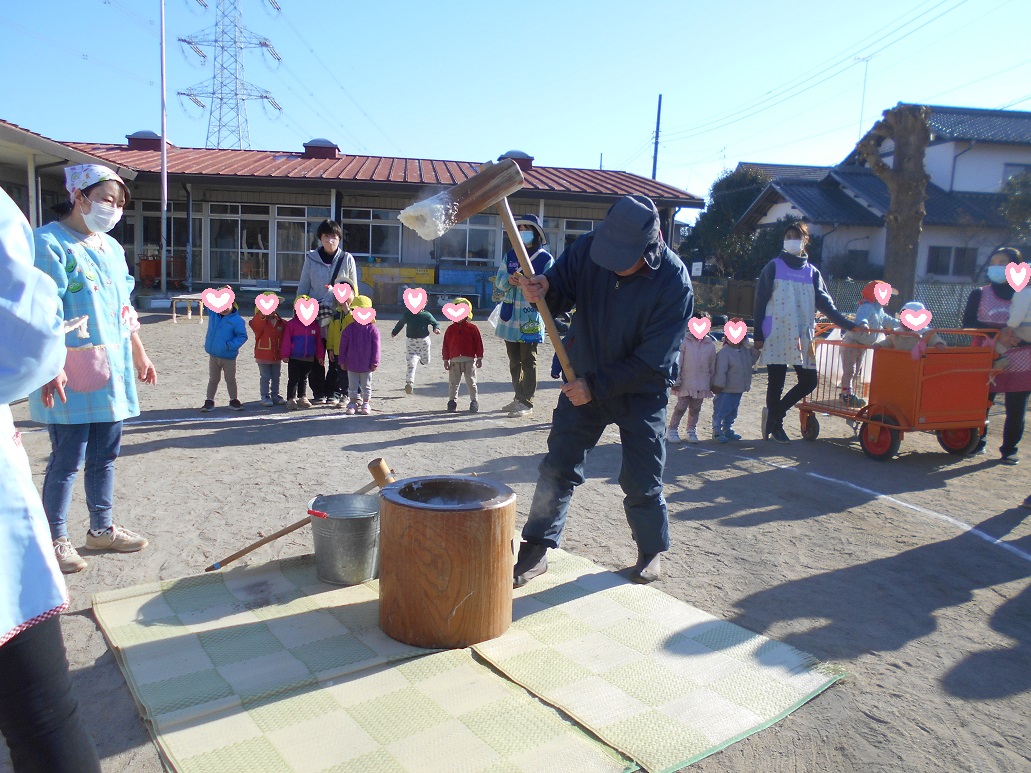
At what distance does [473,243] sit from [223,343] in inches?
667

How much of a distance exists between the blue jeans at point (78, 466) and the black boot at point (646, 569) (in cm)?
276

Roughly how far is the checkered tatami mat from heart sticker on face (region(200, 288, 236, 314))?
178 inches

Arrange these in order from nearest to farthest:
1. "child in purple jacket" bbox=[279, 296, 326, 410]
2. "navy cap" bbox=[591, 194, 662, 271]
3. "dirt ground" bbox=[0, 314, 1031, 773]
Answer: "dirt ground" bbox=[0, 314, 1031, 773], "navy cap" bbox=[591, 194, 662, 271], "child in purple jacket" bbox=[279, 296, 326, 410]

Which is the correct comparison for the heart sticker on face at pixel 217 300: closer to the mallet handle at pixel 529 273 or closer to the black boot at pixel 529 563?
the mallet handle at pixel 529 273

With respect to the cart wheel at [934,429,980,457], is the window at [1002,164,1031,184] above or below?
above

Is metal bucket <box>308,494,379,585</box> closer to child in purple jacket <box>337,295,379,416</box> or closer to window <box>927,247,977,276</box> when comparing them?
child in purple jacket <box>337,295,379,416</box>

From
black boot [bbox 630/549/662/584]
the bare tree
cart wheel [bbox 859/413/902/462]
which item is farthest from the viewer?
the bare tree

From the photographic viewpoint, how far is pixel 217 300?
25.1ft

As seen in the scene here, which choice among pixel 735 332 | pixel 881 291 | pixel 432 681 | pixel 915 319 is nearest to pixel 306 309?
pixel 735 332

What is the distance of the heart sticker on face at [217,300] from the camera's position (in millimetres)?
7543

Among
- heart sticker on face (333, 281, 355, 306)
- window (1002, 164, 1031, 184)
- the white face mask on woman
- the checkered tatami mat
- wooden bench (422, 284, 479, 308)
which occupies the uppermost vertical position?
window (1002, 164, 1031, 184)

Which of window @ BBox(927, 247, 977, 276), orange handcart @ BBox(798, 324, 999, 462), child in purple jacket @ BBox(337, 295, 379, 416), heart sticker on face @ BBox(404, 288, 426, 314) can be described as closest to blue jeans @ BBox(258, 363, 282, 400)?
child in purple jacket @ BBox(337, 295, 379, 416)

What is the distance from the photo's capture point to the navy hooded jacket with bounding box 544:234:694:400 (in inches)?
141

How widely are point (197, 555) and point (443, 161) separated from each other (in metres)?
23.7
